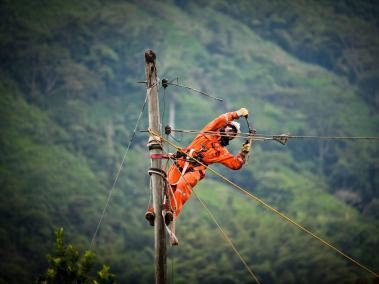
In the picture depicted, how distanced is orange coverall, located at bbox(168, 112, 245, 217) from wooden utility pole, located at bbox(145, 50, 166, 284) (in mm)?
1307

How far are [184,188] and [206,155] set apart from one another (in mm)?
910

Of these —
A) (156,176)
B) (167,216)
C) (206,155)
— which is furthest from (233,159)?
(167,216)

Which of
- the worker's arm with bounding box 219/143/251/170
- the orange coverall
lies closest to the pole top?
the orange coverall

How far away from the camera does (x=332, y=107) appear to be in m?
105

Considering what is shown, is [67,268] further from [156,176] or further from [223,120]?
[156,176]

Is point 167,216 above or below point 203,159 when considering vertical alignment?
below

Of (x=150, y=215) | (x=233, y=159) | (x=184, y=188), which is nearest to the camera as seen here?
(x=150, y=215)

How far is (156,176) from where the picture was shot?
976 cm

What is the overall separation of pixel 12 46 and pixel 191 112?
24.9m

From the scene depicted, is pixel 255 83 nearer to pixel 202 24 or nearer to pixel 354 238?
pixel 202 24

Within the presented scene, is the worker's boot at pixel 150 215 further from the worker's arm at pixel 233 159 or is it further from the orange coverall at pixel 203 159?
the worker's arm at pixel 233 159

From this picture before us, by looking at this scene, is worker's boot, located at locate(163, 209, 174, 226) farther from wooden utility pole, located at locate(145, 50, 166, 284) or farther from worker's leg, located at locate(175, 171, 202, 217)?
worker's leg, located at locate(175, 171, 202, 217)

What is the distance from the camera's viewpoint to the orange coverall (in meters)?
11.3

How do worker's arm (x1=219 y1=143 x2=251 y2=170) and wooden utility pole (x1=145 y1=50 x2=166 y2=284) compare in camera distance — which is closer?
wooden utility pole (x1=145 y1=50 x2=166 y2=284)
